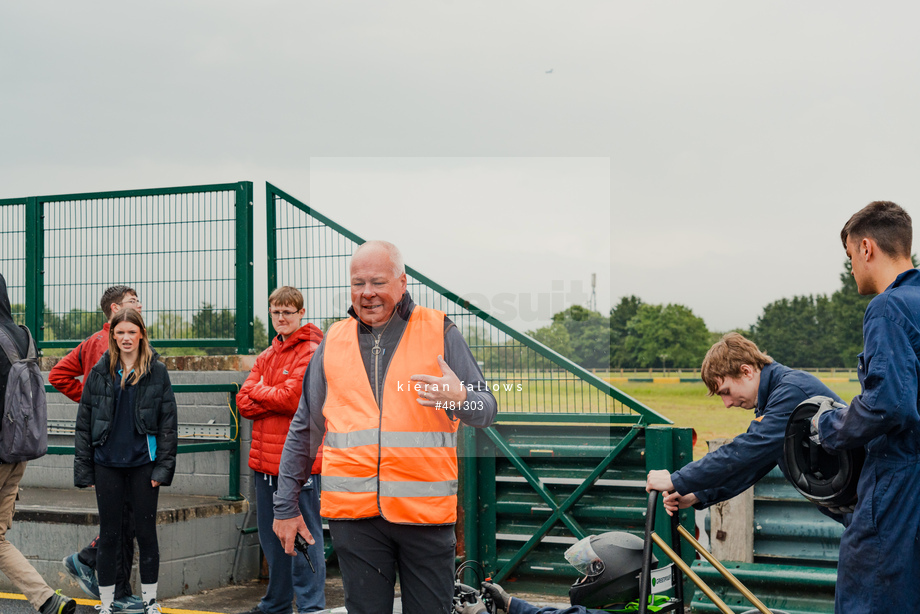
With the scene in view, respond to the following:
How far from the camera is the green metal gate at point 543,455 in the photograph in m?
6.27

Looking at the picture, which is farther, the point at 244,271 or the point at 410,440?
the point at 244,271

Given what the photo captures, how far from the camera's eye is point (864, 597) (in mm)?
3025

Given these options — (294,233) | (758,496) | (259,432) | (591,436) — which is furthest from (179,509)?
(758,496)

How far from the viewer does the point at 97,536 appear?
6156 mm

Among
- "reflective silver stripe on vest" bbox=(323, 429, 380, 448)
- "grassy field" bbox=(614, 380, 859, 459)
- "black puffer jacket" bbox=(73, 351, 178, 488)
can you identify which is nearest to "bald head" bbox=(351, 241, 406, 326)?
"reflective silver stripe on vest" bbox=(323, 429, 380, 448)

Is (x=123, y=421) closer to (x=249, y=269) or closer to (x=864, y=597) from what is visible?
(x=249, y=269)

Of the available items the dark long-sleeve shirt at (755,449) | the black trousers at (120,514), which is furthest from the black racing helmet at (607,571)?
the black trousers at (120,514)

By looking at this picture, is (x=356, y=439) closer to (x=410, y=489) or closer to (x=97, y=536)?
(x=410, y=489)

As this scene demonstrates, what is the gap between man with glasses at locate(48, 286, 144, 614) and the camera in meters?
5.58

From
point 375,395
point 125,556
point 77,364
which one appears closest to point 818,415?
point 375,395

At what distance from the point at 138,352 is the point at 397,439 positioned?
291 centimetres

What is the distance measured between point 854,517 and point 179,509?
4.93m

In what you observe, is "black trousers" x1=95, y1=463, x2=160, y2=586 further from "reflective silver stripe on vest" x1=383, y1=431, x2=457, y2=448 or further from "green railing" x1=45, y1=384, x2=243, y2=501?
"reflective silver stripe on vest" x1=383, y1=431, x2=457, y2=448

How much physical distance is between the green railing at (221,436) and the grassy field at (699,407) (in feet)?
58.4
